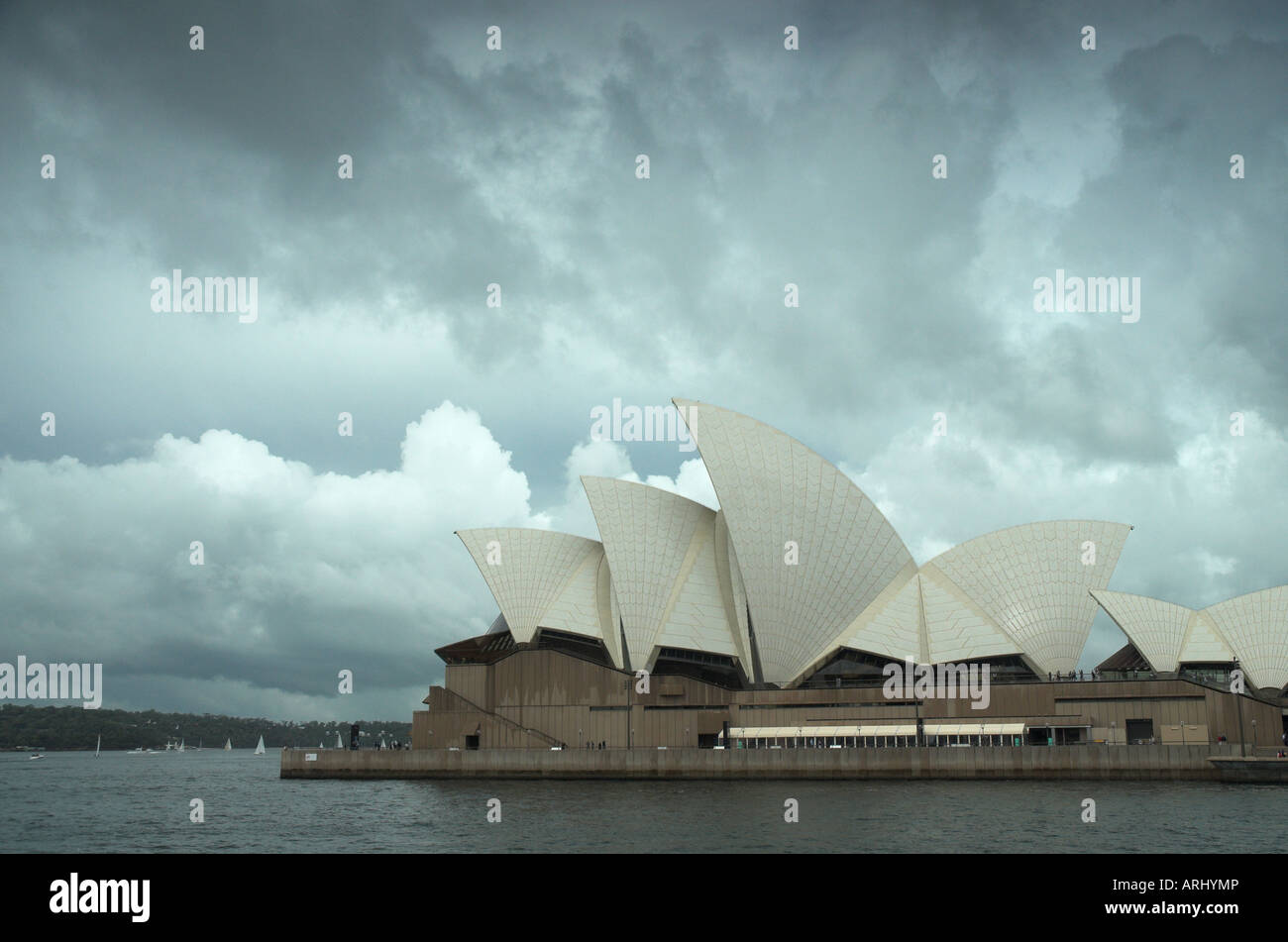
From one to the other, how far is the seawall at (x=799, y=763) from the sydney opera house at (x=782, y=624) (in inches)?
109

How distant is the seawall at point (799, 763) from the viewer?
49.0m

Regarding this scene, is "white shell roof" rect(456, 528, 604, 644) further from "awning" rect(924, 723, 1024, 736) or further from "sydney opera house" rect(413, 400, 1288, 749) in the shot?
"awning" rect(924, 723, 1024, 736)

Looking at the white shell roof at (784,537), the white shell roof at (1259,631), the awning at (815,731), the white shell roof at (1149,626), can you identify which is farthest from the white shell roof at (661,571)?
the white shell roof at (1259,631)

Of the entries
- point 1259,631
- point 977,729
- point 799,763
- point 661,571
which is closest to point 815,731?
point 799,763

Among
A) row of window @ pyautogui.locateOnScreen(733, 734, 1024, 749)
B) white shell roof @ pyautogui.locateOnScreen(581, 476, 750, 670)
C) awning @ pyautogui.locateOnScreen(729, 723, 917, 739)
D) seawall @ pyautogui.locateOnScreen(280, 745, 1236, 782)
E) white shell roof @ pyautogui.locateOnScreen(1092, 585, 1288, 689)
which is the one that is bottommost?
seawall @ pyautogui.locateOnScreen(280, 745, 1236, 782)

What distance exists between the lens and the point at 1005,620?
2368 inches

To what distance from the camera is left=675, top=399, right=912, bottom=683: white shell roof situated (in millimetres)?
60562

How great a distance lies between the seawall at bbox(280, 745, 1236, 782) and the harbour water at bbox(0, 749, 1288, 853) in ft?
6.06

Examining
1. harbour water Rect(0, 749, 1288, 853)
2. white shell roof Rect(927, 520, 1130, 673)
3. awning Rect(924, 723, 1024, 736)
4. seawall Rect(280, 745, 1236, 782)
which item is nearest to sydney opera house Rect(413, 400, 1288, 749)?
white shell roof Rect(927, 520, 1130, 673)

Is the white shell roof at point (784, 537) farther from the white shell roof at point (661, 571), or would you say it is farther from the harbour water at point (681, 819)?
the harbour water at point (681, 819)

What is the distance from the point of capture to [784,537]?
60.7 m

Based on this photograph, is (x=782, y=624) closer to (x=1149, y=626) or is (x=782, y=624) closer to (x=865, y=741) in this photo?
(x=865, y=741)

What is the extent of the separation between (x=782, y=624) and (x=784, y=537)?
5023 millimetres
